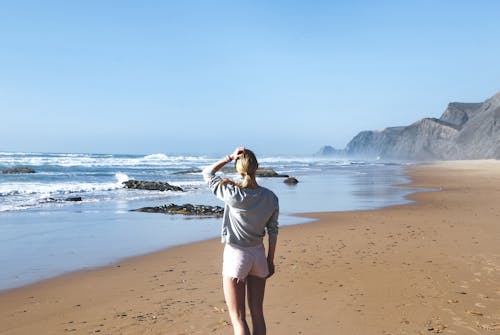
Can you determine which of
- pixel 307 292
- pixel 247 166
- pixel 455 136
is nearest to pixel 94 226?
pixel 307 292

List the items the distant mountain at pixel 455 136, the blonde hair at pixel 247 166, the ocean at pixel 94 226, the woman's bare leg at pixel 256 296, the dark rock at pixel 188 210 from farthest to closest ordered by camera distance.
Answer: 1. the distant mountain at pixel 455 136
2. the dark rock at pixel 188 210
3. the ocean at pixel 94 226
4. the woman's bare leg at pixel 256 296
5. the blonde hair at pixel 247 166

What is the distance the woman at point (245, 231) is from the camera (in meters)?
3.70

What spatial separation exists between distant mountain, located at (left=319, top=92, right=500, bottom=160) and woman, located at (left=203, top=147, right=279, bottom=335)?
84246mm

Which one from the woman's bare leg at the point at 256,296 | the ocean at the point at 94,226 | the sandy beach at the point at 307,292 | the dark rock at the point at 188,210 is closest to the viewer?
the woman's bare leg at the point at 256,296

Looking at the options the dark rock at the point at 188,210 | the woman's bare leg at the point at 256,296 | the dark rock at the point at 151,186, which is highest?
the woman's bare leg at the point at 256,296

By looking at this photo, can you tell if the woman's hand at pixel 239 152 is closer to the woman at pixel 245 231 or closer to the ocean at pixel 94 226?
the woman at pixel 245 231

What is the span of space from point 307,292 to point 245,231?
3.00 meters

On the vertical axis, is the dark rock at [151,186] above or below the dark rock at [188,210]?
above

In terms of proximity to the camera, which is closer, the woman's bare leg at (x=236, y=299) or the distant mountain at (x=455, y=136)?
the woman's bare leg at (x=236, y=299)

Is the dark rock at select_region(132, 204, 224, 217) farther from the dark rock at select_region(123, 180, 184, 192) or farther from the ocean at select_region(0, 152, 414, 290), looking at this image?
the dark rock at select_region(123, 180, 184, 192)

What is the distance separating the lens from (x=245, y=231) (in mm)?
3738

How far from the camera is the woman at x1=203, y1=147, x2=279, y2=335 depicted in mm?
3699

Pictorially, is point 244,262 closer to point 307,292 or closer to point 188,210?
point 307,292

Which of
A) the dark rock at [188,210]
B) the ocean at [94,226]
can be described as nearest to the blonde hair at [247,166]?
the ocean at [94,226]
